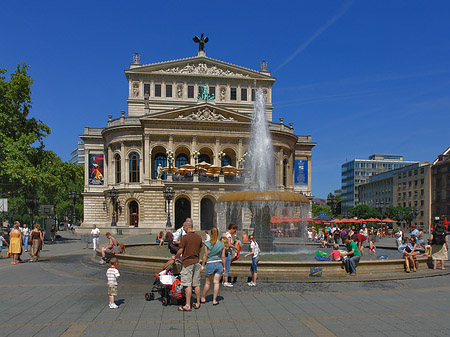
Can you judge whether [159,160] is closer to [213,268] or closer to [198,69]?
[198,69]

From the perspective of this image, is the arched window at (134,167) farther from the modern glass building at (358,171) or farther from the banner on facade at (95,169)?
the modern glass building at (358,171)

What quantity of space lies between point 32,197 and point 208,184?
63.1 ft

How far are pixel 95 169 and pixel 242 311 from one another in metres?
51.7

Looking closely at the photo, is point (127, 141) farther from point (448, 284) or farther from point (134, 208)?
point (448, 284)

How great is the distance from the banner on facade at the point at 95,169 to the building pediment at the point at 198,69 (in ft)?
41.1

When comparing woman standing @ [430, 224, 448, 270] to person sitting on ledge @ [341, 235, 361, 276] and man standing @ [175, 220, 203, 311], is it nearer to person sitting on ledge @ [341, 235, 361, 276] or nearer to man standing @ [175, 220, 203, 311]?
person sitting on ledge @ [341, 235, 361, 276]

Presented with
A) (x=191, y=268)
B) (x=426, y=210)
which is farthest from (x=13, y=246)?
(x=426, y=210)

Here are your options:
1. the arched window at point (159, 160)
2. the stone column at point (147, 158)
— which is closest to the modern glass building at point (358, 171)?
the arched window at point (159, 160)

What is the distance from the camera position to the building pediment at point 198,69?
57938 mm

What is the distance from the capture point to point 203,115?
51.8m

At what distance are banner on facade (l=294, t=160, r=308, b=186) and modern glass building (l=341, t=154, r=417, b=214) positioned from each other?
70.6m

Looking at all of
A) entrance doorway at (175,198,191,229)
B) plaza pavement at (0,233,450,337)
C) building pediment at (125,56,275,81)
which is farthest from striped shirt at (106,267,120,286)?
building pediment at (125,56,275,81)

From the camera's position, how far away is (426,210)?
269 feet

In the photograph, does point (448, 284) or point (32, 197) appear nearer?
point (448, 284)
